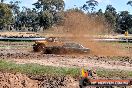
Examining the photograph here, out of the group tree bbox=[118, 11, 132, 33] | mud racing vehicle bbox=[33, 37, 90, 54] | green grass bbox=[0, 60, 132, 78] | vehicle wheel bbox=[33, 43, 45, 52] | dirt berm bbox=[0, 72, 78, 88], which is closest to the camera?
dirt berm bbox=[0, 72, 78, 88]

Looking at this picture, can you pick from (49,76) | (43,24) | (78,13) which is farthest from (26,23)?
(49,76)

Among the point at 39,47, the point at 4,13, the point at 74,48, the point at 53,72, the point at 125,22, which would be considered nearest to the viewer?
the point at 53,72

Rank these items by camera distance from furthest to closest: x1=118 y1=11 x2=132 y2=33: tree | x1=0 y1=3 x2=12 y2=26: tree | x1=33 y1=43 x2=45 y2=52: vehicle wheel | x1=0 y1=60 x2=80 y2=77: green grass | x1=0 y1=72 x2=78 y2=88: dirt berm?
x1=118 y1=11 x2=132 y2=33: tree, x1=0 y1=3 x2=12 y2=26: tree, x1=33 y1=43 x2=45 y2=52: vehicle wheel, x1=0 y1=60 x2=80 y2=77: green grass, x1=0 y1=72 x2=78 y2=88: dirt berm

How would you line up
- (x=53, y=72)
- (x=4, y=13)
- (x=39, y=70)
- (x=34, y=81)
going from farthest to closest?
(x=4, y=13)
(x=39, y=70)
(x=53, y=72)
(x=34, y=81)

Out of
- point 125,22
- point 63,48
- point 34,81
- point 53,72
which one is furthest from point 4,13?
point 34,81

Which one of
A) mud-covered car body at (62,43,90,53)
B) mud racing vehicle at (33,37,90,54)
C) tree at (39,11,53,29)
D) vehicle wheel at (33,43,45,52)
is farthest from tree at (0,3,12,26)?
mud-covered car body at (62,43,90,53)

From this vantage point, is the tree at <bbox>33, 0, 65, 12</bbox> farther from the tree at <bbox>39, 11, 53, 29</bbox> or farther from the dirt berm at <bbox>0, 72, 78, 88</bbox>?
the dirt berm at <bbox>0, 72, 78, 88</bbox>

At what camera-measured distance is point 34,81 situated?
14.4 meters

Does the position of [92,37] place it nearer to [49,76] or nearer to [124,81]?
[49,76]

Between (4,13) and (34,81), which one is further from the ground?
(4,13)

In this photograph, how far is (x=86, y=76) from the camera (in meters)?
7.45

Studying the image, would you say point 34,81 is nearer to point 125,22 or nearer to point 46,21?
point 46,21

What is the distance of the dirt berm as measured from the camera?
41.7ft

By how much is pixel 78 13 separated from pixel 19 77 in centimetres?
2938
